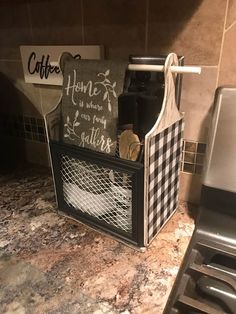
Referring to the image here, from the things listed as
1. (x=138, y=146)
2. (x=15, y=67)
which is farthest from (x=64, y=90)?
(x=15, y=67)

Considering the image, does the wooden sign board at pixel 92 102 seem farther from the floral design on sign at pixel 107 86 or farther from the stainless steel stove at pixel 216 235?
the stainless steel stove at pixel 216 235

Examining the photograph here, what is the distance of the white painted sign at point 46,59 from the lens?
0.82 metres

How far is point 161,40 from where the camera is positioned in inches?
28.5

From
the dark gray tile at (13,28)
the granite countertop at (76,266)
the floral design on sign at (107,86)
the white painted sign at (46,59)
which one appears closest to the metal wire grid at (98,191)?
the granite countertop at (76,266)

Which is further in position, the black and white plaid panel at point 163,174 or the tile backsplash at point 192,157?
the tile backsplash at point 192,157

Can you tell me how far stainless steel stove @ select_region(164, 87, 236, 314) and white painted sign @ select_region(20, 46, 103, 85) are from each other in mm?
401

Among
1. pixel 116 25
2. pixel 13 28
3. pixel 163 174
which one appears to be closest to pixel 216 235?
pixel 163 174

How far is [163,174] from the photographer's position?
0.67 metres

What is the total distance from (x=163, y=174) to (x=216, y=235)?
0.58 ft

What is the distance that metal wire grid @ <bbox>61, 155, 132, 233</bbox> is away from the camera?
0.65 meters

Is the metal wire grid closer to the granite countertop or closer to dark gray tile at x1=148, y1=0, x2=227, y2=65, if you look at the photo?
the granite countertop

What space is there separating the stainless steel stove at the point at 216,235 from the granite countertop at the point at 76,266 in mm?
48

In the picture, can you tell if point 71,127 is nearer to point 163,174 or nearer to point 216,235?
point 163,174

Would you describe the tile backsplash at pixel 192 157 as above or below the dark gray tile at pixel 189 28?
below
